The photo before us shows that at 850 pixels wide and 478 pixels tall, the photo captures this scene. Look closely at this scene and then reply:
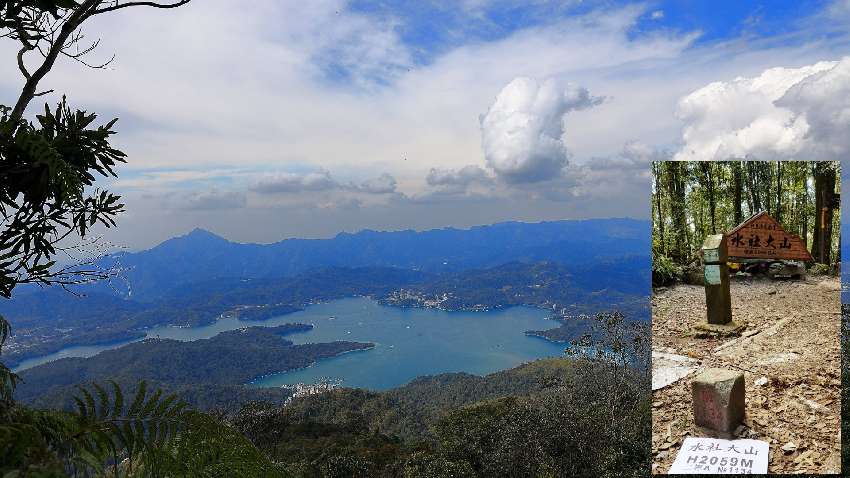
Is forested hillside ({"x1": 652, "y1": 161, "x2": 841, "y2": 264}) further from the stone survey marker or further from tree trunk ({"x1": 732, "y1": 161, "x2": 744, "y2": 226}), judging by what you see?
the stone survey marker

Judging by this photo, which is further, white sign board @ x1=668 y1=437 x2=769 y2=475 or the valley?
the valley

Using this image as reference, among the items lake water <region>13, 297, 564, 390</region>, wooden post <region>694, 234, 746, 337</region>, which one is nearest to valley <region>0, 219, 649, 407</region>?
lake water <region>13, 297, 564, 390</region>

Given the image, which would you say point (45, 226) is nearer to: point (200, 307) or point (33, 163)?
point (33, 163)

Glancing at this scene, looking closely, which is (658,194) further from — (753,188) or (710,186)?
(753,188)

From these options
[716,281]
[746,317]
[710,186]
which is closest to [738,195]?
[710,186]

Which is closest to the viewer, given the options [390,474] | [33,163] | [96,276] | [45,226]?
[33,163]

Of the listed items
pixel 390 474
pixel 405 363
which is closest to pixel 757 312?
pixel 390 474

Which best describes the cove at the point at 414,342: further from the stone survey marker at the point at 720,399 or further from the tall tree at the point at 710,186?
the tall tree at the point at 710,186
